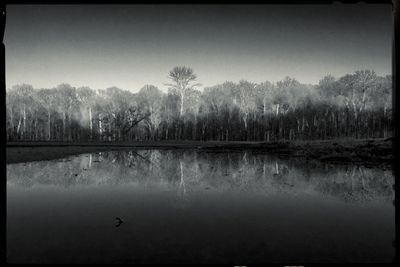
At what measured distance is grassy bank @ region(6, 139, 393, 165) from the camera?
11227 millimetres

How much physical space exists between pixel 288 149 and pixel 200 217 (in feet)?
38.7

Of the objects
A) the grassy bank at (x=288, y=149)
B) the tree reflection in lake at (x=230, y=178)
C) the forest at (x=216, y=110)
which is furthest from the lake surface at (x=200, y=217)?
the forest at (x=216, y=110)

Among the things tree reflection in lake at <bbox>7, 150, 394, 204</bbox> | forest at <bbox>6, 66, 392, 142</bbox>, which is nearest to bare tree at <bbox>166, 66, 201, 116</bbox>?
forest at <bbox>6, 66, 392, 142</bbox>

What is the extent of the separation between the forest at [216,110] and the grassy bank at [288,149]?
2.00 ft

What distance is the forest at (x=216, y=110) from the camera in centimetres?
1515

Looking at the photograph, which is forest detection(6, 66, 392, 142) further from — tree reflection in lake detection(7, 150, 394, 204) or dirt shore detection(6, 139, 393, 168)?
tree reflection in lake detection(7, 150, 394, 204)

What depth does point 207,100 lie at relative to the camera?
15164 millimetres

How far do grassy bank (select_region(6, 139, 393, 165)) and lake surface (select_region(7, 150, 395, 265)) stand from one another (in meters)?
2.97

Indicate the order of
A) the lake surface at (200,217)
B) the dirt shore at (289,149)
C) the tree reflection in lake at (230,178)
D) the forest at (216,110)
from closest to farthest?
the lake surface at (200,217), the tree reflection in lake at (230,178), the dirt shore at (289,149), the forest at (216,110)

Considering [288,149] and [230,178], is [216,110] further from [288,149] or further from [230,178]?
[230,178]

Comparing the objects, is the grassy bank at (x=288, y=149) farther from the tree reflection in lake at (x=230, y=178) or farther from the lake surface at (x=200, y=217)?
the lake surface at (x=200, y=217)

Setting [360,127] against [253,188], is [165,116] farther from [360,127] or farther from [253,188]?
[360,127]

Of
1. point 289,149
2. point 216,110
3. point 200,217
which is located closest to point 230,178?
point 200,217
